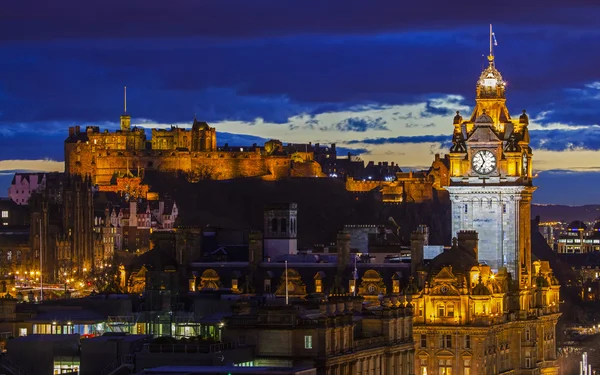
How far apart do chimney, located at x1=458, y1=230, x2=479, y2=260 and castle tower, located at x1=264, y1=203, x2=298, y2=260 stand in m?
11.6

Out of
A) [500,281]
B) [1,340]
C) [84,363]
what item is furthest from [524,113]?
[84,363]

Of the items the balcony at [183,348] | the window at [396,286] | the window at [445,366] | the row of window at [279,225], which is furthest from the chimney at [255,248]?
the balcony at [183,348]

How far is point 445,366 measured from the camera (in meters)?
157

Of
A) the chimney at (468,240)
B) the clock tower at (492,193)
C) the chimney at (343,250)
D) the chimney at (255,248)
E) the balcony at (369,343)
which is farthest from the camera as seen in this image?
the clock tower at (492,193)

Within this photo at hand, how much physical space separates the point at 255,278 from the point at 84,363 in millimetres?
47391

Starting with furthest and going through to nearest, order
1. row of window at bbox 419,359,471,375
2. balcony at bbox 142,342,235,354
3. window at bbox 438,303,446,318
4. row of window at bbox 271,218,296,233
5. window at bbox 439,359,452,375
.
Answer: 1. row of window at bbox 271,218,296,233
2. window at bbox 438,303,446,318
3. window at bbox 439,359,452,375
4. row of window at bbox 419,359,471,375
5. balcony at bbox 142,342,235,354

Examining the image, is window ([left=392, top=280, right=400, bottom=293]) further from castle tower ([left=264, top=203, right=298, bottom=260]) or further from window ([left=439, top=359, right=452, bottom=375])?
castle tower ([left=264, top=203, right=298, bottom=260])

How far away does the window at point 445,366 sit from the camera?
157 m

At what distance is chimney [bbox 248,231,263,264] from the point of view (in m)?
162

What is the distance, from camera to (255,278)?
159m

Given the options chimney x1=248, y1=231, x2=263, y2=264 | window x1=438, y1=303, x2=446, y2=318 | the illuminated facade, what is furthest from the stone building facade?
chimney x1=248, y1=231, x2=263, y2=264

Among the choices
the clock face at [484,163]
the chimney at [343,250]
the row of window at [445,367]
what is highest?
the clock face at [484,163]

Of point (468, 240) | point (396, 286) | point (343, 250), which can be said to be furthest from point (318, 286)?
point (468, 240)

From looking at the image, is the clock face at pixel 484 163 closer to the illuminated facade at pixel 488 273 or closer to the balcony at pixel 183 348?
the illuminated facade at pixel 488 273
